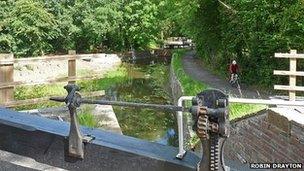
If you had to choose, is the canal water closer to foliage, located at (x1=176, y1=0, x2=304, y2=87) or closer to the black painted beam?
foliage, located at (x1=176, y1=0, x2=304, y2=87)

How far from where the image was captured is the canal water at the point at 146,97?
1666 cm

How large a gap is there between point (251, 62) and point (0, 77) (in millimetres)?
11067

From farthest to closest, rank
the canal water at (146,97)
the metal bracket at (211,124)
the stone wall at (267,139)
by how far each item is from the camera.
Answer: the canal water at (146,97) → the stone wall at (267,139) → the metal bracket at (211,124)

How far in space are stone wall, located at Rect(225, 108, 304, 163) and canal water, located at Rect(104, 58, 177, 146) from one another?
9.99ft

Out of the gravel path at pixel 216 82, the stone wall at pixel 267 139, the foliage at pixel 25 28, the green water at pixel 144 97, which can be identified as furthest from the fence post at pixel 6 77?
the foliage at pixel 25 28

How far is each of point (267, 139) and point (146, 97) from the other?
1651cm

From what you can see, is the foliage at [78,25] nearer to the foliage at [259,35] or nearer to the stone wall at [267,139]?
the foliage at [259,35]

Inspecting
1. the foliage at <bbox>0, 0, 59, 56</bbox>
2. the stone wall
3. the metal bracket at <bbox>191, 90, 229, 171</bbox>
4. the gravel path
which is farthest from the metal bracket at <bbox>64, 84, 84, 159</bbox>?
the foliage at <bbox>0, 0, 59, 56</bbox>

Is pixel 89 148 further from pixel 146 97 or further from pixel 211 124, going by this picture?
pixel 146 97

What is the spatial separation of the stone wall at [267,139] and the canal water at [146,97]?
304cm

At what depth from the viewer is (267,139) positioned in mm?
8164

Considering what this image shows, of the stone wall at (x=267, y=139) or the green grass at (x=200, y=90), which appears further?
the green grass at (x=200, y=90)

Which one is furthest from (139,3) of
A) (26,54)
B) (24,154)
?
(24,154)

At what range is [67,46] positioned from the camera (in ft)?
124
